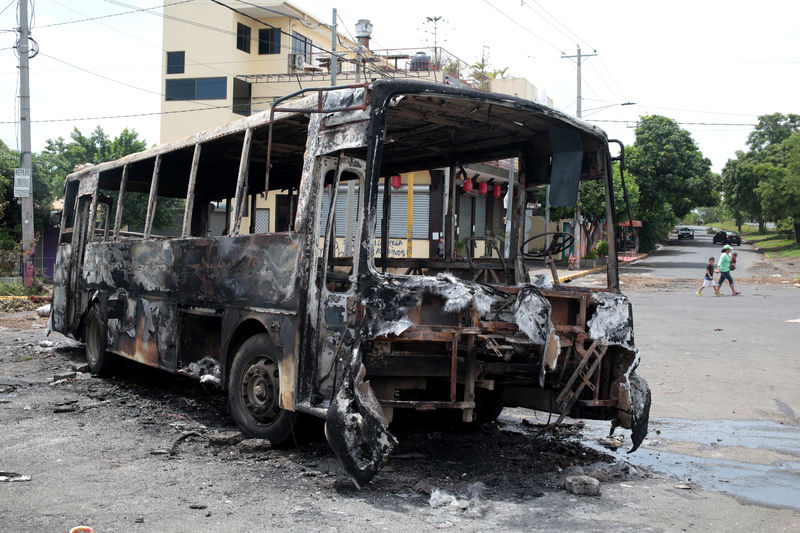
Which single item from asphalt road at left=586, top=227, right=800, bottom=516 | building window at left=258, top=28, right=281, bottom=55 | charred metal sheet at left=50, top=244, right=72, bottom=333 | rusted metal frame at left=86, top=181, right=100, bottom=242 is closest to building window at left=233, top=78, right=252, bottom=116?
building window at left=258, top=28, right=281, bottom=55

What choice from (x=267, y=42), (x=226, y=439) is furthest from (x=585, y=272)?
(x=226, y=439)

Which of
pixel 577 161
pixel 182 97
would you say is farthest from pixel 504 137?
pixel 182 97

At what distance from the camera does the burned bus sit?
16.5ft

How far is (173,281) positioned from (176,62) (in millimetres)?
36019

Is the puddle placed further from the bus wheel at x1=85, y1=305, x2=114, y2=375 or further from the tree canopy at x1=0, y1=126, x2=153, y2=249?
the tree canopy at x1=0, y1=126, x2=153, y2=249

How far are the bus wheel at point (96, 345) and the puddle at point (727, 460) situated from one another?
600cm

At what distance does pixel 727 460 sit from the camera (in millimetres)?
6059

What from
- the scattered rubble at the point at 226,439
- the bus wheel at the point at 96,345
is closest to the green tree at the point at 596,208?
the bus wheel at the point at 96,345

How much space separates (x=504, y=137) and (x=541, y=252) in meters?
1.22

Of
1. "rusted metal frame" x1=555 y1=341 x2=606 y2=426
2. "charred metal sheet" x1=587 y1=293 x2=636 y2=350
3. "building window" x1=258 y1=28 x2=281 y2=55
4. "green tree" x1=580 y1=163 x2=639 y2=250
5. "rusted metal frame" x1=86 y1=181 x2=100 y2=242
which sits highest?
"building window" x1=258 y1=28 x2=281 y2=55

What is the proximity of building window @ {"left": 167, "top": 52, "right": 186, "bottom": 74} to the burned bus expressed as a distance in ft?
113

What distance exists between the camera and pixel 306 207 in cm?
537

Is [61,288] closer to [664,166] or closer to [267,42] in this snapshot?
[267,42]

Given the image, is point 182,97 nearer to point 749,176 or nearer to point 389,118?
point 389,118
